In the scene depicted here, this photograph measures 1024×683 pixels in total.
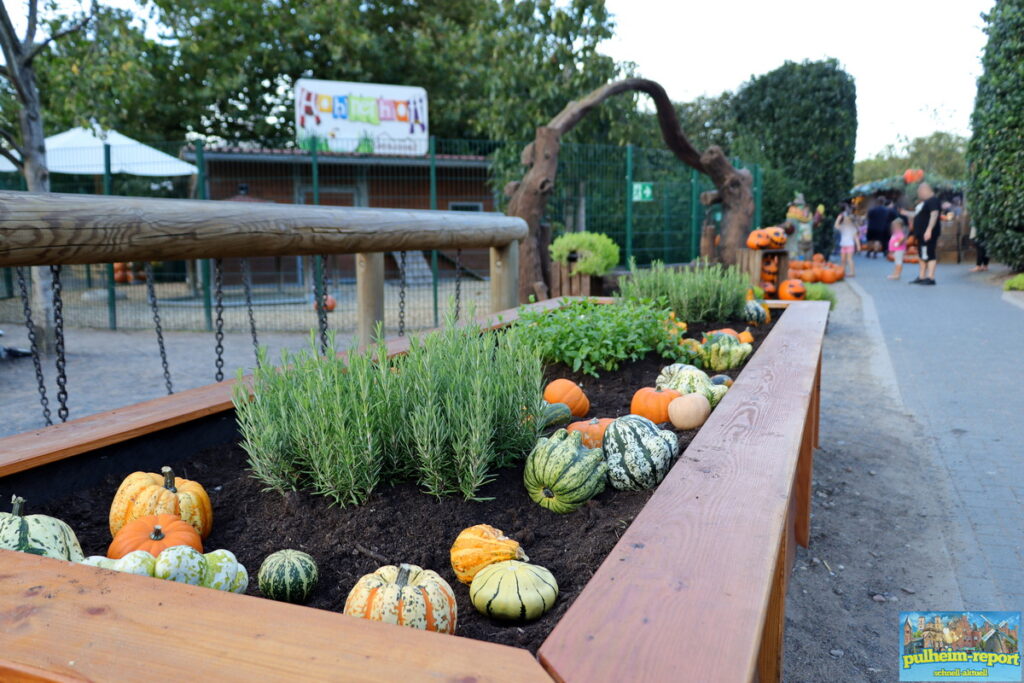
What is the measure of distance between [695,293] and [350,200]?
1327 cm

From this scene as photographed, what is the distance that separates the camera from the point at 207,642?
3.27ft

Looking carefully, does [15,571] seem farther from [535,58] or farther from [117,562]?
[535,58]

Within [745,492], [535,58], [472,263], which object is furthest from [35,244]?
[472,263]

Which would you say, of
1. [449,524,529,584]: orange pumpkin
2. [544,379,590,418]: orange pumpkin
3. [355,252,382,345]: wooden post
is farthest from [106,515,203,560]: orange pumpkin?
[355,252,382,345]: wooden post

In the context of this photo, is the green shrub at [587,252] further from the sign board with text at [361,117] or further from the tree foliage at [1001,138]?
the tree foliage at [1001,138]

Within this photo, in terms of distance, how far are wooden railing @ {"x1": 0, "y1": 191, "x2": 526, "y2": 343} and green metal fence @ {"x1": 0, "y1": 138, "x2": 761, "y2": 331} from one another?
4.65m

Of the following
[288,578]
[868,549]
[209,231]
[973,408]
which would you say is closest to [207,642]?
[288,578]

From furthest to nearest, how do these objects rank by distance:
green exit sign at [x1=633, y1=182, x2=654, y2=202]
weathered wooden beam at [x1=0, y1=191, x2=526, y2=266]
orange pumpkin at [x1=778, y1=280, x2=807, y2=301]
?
green exit sign at [x1=633, y1=182, x2=654, y2=202] → orange pumpkin at [x1=778, y1=280, x2=807, y2=301] → weathered wooden beam at [x1=0, y1=191, x2=526, y2=266]

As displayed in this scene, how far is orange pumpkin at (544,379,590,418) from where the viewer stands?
3018 mm

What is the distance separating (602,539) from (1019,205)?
14.4 metres

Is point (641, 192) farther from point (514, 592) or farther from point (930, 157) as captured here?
point (930, 157)

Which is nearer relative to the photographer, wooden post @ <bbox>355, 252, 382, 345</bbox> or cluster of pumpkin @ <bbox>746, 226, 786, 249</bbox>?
wooden post @ <bbox>355, 252, 382, 345</bbox>

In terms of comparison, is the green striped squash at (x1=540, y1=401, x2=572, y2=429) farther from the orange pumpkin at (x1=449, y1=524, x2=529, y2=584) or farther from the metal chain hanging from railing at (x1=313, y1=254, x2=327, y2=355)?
the orange pumpkin at (x1=449, y1=524, x2=529, y2=584)

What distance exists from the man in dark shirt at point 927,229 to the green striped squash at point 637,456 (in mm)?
14669
